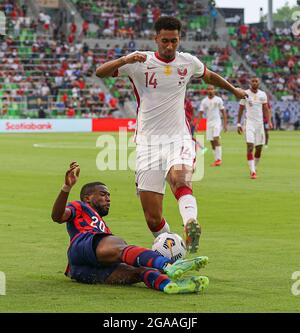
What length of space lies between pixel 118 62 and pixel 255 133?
52.4 ft

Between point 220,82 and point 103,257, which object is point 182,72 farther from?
point 103,257

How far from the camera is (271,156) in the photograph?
113 feet

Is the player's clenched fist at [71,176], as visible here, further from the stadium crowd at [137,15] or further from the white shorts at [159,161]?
the stadium crowd at [137,15]

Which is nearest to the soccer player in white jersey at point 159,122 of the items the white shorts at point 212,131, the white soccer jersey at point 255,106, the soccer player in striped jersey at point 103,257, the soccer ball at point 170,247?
the soccer ball at point 170,247

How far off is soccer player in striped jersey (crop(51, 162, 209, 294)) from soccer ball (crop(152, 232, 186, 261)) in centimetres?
53

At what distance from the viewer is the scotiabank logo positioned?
55.7 m

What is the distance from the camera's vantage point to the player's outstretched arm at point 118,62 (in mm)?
10031

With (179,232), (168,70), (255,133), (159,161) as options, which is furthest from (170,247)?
(255,133)

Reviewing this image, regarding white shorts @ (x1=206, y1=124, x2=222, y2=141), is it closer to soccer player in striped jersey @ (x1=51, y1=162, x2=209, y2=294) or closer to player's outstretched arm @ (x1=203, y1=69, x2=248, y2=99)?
player's outstretched arm @ (x1=203, y1=69, x2=248, y2=99)

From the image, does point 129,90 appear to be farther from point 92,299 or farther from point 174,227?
point 92,299

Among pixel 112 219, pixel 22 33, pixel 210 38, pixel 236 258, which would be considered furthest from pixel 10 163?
pixel 210 38

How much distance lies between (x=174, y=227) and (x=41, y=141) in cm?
3058

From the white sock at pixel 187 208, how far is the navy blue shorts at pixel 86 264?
2.76ft

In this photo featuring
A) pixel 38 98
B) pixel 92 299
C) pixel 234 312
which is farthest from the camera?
pixel 38 98
